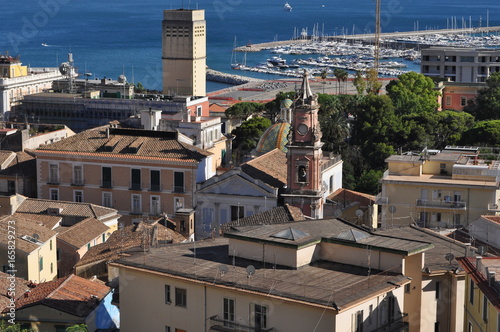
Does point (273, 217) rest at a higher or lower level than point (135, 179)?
lower

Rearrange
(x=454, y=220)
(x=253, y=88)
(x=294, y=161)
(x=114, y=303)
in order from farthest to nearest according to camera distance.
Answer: (x=253, y=88), (x=294, y=161), (x=454, y=220), (x=114, y=303)

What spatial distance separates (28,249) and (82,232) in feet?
13.6

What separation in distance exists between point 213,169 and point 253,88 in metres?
61.8

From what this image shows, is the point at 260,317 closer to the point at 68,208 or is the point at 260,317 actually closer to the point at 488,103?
the point at 68,208

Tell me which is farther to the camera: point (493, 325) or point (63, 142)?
point (63, 142)

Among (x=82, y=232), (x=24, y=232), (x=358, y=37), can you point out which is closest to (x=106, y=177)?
(x=82, y=232)

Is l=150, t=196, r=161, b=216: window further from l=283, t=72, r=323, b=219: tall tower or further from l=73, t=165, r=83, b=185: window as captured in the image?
l=283, t=72, r=323, b=219: tall tower

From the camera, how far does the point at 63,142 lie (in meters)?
34.6

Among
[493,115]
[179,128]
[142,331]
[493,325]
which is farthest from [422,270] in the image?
[493,115]

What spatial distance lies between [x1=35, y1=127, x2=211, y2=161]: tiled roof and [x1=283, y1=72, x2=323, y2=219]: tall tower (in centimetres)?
317

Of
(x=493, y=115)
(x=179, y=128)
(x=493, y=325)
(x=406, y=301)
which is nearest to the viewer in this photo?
(x=493, y=325)

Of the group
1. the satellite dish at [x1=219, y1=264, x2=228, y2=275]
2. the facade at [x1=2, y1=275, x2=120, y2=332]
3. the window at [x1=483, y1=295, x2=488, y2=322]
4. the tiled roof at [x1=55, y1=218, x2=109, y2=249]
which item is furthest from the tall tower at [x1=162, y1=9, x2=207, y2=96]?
the window at [x1=483, y1=295, x2=488, y2=322]

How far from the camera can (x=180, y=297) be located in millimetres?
17312

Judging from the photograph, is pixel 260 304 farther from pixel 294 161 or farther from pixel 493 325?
pixel 294 161
